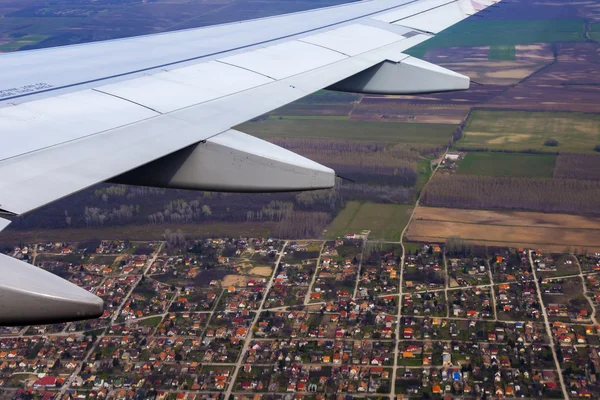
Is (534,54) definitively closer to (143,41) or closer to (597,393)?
(597,393)

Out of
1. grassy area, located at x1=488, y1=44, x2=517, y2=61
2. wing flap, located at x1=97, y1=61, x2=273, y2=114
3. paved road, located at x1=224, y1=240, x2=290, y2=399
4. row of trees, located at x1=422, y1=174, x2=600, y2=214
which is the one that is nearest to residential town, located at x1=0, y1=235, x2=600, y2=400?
paved road, located at x1=224, y1=240, x2=290, y2=399

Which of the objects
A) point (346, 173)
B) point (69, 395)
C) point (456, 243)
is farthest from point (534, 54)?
point (69, 395)

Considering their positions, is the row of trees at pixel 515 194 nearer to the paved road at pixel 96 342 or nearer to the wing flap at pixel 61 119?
the paved road at pixel 96 342

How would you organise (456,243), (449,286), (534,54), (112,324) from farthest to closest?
(534,54) → (456,243) → (449,286) → (112,324)

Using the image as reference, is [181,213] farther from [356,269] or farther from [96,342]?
[96,342]

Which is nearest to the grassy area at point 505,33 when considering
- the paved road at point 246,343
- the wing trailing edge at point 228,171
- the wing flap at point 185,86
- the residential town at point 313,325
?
the residential town at point 313,325

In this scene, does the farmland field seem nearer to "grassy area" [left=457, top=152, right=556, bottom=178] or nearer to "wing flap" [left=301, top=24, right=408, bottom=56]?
"grassy area" [left=457, top=152, right=556, bottom=178]
